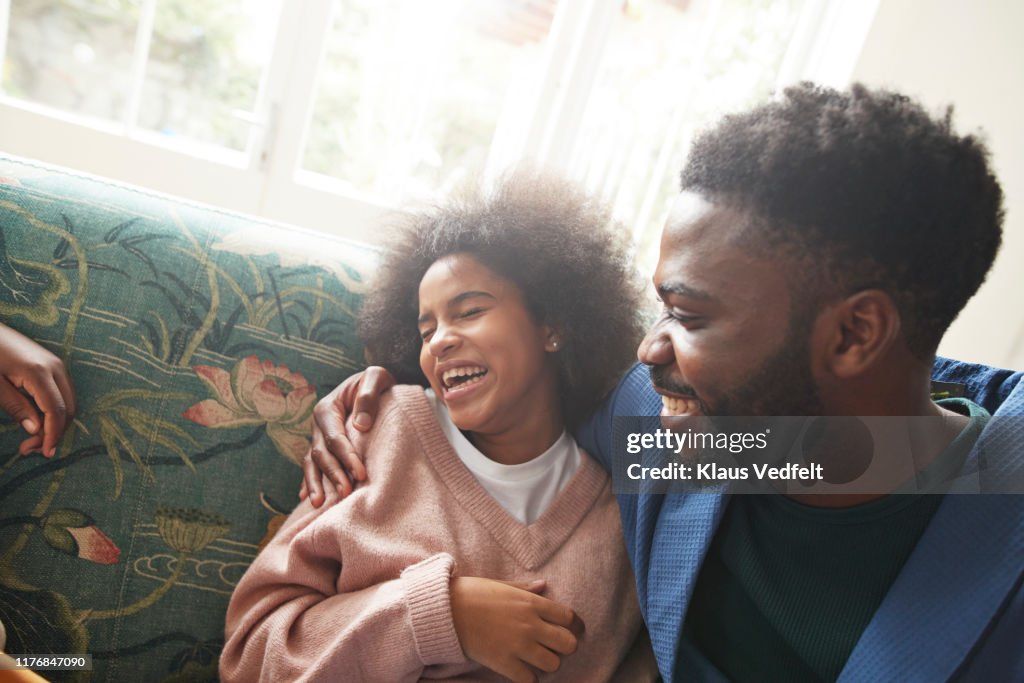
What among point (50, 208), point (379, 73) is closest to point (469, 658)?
point (50, 208)

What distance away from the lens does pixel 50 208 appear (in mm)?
1229

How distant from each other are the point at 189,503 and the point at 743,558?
86 cm

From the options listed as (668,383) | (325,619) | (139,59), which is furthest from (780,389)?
(139,59)

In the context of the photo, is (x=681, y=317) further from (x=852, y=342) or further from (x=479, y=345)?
(x=479, y=345)

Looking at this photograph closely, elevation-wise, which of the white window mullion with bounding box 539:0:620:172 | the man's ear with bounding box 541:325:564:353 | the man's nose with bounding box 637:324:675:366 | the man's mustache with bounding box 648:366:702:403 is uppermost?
the white window mullion with bounding box 539:0:620:172

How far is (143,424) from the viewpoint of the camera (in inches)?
47.9

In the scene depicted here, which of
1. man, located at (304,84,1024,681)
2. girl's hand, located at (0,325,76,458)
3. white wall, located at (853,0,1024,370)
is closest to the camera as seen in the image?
man, located at (304,84,1024,681)

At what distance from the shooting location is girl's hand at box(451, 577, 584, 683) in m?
0.99

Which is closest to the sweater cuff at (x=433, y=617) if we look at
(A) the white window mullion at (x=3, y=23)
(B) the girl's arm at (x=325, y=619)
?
(B) the girl's arm at (x=325, y=619)

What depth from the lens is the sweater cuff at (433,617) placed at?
972mm

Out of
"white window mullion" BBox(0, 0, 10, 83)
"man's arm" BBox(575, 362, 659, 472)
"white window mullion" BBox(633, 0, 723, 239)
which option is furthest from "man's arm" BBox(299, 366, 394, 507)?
"white window mullion" BBox(0, 0, 10, 83)

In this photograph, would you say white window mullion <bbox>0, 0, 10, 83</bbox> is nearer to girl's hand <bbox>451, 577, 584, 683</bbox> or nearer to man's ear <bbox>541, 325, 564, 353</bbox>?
man's ear <bbox>541, 325, 564, 353</bbox>

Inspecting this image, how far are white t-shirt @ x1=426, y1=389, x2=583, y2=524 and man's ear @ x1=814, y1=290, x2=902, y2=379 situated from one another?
1.69 ft

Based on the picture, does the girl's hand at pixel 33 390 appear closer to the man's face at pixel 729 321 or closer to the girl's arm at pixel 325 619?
the girl's arm at pixel 325 619
